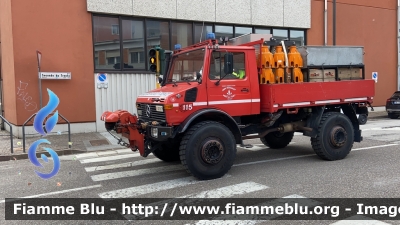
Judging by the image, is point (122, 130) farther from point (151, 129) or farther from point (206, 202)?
point (206, 202)

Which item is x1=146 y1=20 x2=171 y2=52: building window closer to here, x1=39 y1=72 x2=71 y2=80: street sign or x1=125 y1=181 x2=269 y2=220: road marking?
x1=39 y1=72 x2=71 y2=80: street sign

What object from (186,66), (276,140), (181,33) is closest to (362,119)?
(276,140)

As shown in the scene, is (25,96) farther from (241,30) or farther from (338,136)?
(338,136)

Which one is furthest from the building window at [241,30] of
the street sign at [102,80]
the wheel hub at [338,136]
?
the wheel hub at [338,136]

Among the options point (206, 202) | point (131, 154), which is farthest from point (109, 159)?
point (206, 202)

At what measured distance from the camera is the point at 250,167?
Result: 287 inches

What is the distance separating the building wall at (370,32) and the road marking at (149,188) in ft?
48.3

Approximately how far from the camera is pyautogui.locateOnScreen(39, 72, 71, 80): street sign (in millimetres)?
12115

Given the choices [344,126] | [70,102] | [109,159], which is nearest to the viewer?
[344,126]

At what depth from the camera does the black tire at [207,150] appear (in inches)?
237

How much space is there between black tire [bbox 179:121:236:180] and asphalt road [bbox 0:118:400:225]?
0.22 meters

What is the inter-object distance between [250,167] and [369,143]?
4822mm

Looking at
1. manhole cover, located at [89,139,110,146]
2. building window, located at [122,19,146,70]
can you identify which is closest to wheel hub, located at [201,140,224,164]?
manhole cover, located at [89,139,110,146]

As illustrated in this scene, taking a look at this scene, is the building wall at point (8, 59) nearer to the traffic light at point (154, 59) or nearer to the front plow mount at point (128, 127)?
the traffic light at point (154, 59)
